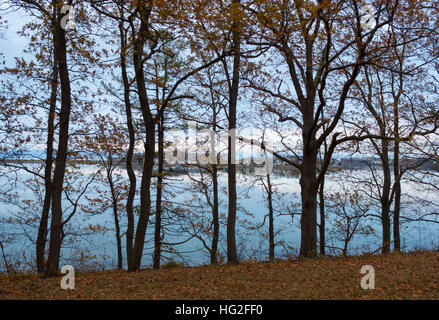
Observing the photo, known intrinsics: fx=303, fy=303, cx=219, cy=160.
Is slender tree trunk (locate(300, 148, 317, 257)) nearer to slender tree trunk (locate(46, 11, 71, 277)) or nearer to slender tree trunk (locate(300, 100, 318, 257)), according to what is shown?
slender tree trunk (locate(300, 100, 318, 257))

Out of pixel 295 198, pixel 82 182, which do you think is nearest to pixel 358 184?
pixel 295 198

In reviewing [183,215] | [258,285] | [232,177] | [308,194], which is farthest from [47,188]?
[308,194]

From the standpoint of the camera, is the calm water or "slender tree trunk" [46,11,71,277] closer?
"slender tree trunk" [46,11,71,277]

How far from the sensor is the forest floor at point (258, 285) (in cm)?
528

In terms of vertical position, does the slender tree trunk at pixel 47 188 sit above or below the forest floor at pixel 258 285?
above

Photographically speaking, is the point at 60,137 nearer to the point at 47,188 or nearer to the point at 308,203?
the point at 47,188

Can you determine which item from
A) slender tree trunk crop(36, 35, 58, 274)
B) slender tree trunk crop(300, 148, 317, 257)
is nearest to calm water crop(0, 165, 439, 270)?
slender tree trunk crop(36, 35, 58, 274)

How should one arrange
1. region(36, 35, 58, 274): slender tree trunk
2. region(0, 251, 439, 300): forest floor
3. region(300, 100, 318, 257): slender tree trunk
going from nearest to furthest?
region(0, 251, 439, 300): forest floor → region(300, 100, 318, 257): slender tree trunk → region(36, 35, 58, 274): slender tree trunk

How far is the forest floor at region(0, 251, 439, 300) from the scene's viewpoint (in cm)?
528

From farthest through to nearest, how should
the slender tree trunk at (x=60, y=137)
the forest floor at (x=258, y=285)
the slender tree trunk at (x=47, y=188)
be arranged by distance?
1. the slender tree trunk at (x=47, y=188)
2. the slender tree trunk at (x=60, y=137)
3. the forest floor at (x=258, y=285)

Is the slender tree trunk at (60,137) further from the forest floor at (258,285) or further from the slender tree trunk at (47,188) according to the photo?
the slender tree trunk at (47,188)

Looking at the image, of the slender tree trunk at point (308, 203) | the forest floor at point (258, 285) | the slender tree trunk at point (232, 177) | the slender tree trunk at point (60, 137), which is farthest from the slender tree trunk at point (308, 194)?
the slender tree trunk at point (60, 137)

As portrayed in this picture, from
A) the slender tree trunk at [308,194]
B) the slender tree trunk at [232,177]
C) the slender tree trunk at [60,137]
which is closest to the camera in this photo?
the slender tree trunk at [60,137]
